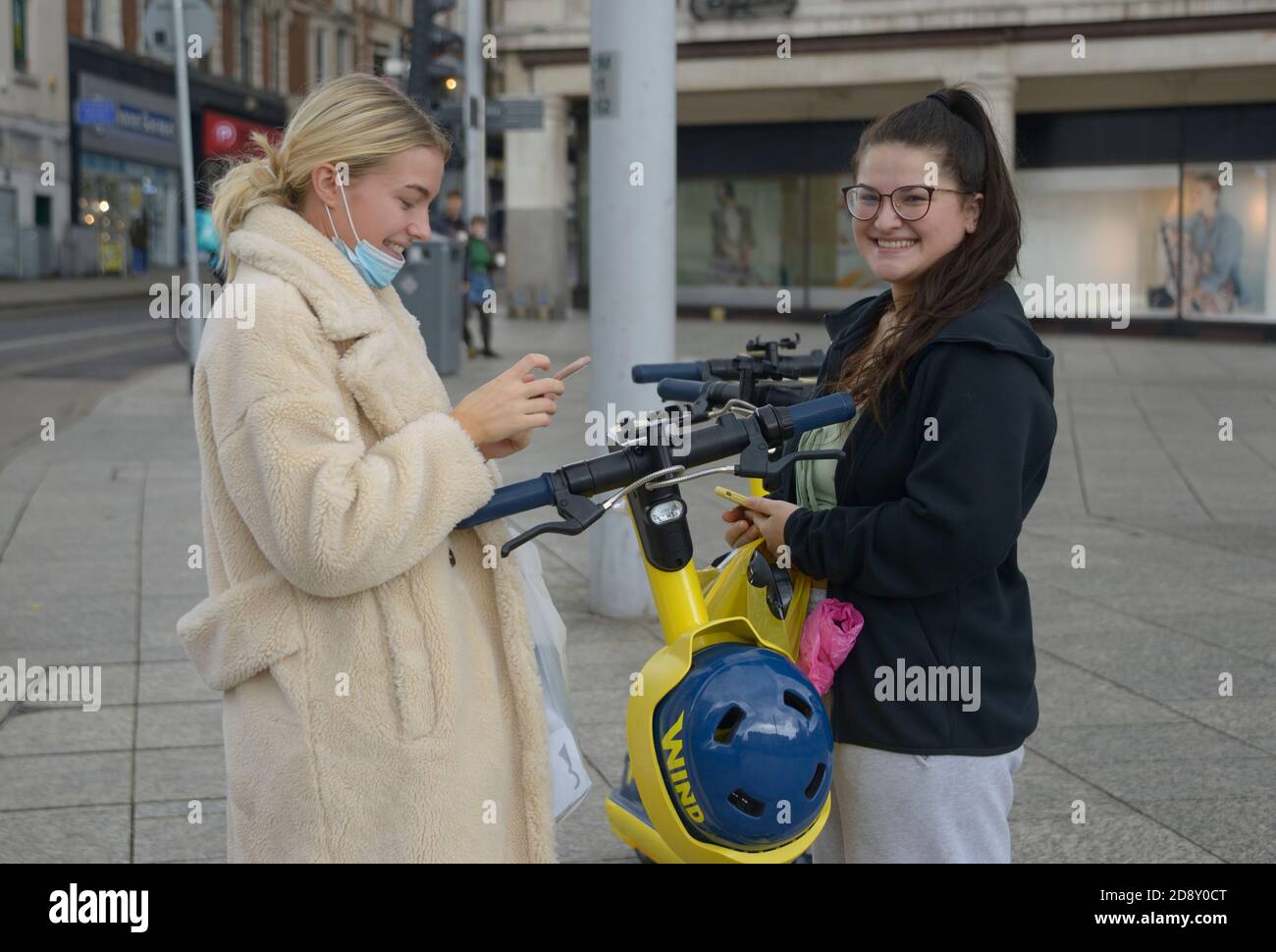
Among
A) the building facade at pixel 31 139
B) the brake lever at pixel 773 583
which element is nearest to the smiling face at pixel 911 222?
the brake lever at pixel 773 583

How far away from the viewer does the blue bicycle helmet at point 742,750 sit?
2.19 metres

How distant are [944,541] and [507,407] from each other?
2.26ft

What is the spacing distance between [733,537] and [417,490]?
0.63m

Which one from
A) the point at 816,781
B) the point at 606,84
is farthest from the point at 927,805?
the point at 606,84

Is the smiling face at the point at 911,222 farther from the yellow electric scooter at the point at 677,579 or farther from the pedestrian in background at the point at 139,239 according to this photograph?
the pedestrian in background at the point at 139,239

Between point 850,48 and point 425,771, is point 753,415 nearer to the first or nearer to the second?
point 425,771

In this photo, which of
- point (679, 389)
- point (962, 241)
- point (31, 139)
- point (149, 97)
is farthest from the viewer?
point (149, 97)

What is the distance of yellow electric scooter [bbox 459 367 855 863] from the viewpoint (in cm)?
224

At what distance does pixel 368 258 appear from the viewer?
2.48m

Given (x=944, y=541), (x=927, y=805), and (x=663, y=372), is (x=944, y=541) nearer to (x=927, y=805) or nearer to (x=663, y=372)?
(x=927, y=805)

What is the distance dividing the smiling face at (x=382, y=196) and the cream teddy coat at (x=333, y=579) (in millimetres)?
52

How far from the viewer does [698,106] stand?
2700 cm
